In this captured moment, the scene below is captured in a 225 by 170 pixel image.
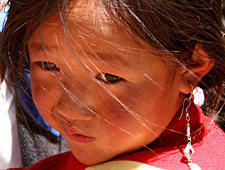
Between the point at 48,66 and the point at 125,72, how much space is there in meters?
0.20

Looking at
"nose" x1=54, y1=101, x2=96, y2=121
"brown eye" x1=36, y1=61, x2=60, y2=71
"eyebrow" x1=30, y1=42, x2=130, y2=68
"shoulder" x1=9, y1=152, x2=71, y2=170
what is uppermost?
"eyebrow" x1=30, y1=42, x2=130, y2=68

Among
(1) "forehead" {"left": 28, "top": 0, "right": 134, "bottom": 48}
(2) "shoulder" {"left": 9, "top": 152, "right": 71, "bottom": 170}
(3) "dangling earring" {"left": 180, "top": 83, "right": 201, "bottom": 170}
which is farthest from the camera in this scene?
(2) "shoulder" {"left": 9, "top": 152, "right": 71, "bottom": 170}

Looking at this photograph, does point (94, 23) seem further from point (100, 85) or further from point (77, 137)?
point (77, 137)

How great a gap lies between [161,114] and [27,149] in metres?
0.64

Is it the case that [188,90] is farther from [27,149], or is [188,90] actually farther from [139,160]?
[27,149]

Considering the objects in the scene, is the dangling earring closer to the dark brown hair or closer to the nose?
the dark brown hair

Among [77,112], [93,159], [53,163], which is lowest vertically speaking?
[53,163]

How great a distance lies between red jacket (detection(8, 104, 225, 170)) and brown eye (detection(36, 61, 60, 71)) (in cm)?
25

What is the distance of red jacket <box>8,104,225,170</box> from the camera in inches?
31.4

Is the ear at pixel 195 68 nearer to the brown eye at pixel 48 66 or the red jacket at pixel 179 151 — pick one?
the red jacket at pixel 179 151

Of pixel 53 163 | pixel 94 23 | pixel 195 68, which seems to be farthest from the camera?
pixel 53 163

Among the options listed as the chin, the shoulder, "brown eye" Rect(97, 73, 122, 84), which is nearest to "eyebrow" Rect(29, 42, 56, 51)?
"brown eye" Rect(97, 73, 122, 84)

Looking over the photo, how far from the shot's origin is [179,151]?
82 cm

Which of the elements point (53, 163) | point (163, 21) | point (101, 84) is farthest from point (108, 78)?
point (53, 163)
